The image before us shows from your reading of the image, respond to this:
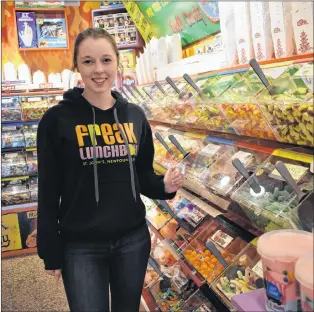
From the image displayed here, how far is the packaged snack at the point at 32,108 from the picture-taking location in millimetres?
5238

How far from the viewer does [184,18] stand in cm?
384

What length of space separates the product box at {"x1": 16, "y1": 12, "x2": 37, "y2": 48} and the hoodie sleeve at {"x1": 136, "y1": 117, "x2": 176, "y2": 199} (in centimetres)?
444

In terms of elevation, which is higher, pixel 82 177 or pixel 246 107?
pixel 246 107

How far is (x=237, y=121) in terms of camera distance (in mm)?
1901

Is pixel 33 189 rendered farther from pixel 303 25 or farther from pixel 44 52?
pixel 303 25

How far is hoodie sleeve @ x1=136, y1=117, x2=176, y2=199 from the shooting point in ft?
6.89

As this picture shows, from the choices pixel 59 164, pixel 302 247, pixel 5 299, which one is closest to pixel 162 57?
pixel 59 164

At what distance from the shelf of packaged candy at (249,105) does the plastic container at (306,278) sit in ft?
1.88

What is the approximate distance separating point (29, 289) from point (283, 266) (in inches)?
141

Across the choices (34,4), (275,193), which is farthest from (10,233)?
(275,193)

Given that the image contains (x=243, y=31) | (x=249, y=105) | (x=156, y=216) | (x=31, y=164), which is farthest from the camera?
(x=31, y=164)

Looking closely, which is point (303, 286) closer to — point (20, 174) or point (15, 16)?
point (20, 174)

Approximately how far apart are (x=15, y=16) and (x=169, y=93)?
3.81m

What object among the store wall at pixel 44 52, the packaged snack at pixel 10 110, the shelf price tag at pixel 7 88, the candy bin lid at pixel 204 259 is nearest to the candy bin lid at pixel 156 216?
the candy bin lid at pixel 204 259
